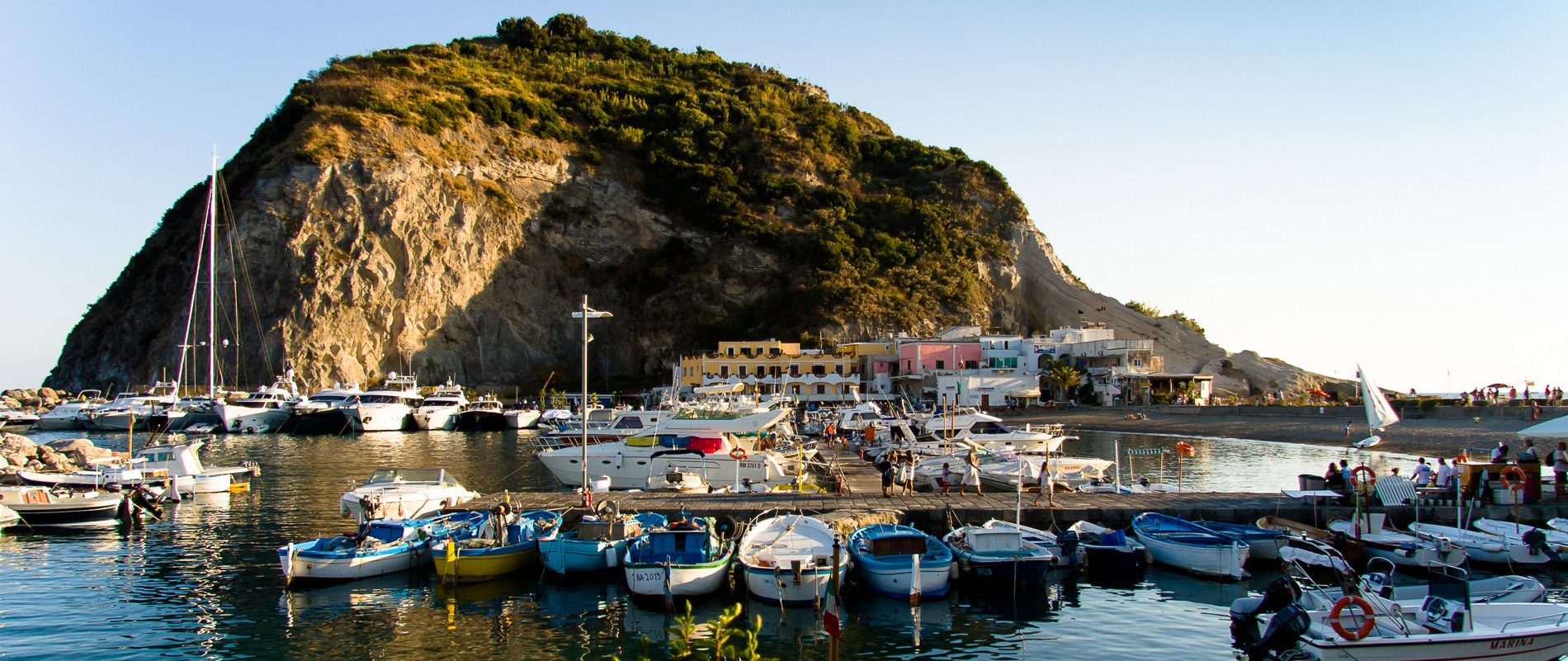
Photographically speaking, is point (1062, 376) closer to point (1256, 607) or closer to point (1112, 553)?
point (1112, 553)

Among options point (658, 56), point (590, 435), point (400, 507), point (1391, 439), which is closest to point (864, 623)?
Answer: point (400, 507)

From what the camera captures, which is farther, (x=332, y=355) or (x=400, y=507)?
(x=332, y=355)

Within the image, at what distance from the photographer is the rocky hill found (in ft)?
246

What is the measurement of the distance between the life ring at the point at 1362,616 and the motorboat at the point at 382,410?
6013cm

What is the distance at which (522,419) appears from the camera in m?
66.8

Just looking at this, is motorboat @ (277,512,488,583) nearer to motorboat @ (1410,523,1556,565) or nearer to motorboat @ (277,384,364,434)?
motorboat @ (1410,523,1556,565)

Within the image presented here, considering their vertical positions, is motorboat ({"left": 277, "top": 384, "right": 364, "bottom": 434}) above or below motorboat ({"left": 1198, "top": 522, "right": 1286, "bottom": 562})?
above

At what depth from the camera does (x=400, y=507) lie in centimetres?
2167

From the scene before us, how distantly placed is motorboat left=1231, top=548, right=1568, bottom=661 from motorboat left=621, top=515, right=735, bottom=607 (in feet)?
28.6

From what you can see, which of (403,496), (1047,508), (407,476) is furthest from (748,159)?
(1047,508)

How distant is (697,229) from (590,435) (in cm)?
5863

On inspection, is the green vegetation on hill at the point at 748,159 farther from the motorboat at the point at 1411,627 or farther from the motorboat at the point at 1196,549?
the motorboat at the point at 1411,627

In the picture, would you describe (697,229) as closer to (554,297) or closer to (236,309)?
(554,297)

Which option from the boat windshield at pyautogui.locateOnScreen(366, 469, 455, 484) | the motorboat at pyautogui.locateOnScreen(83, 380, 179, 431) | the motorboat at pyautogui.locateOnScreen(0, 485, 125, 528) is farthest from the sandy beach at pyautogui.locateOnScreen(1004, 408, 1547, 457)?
the motorboat at pyautogui.locateOnScreen(83, 380, 179, 431)
